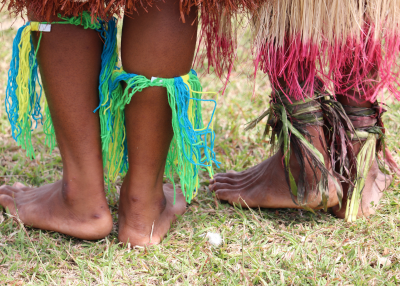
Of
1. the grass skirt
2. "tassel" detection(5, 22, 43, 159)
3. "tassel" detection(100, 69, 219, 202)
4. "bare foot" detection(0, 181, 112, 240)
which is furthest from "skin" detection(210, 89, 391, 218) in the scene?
"tassel" detection(5, 22, 43, 159)

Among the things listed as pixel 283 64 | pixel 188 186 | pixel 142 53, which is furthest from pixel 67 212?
pixel 283 64

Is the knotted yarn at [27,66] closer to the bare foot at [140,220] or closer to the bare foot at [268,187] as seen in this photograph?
the bare foot at [140,220]

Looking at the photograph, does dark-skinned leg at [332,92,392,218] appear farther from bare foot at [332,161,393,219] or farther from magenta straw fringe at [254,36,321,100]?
magenta straw fringe at [254,36,321,100]

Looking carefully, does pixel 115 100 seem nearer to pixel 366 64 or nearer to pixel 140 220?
pixel 140 220

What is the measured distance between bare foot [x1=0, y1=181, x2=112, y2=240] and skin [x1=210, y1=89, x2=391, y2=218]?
44 centimetres

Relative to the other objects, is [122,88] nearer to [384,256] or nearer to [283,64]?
[283,64]

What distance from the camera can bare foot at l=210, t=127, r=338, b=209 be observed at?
122 cm

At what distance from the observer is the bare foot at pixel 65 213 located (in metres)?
1.10

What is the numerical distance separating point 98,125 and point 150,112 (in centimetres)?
17

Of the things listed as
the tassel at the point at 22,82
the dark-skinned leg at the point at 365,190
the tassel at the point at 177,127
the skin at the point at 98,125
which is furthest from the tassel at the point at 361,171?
the tassel at the point at 22,82

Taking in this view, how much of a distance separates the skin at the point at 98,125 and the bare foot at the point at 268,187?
27 centimetres

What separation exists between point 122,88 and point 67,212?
39 cm

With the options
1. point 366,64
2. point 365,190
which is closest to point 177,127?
point 366,64

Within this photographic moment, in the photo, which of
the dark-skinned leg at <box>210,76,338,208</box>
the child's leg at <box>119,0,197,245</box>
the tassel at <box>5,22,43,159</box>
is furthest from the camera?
the dark-skinned leg at <box>210,76,338,208</box>
